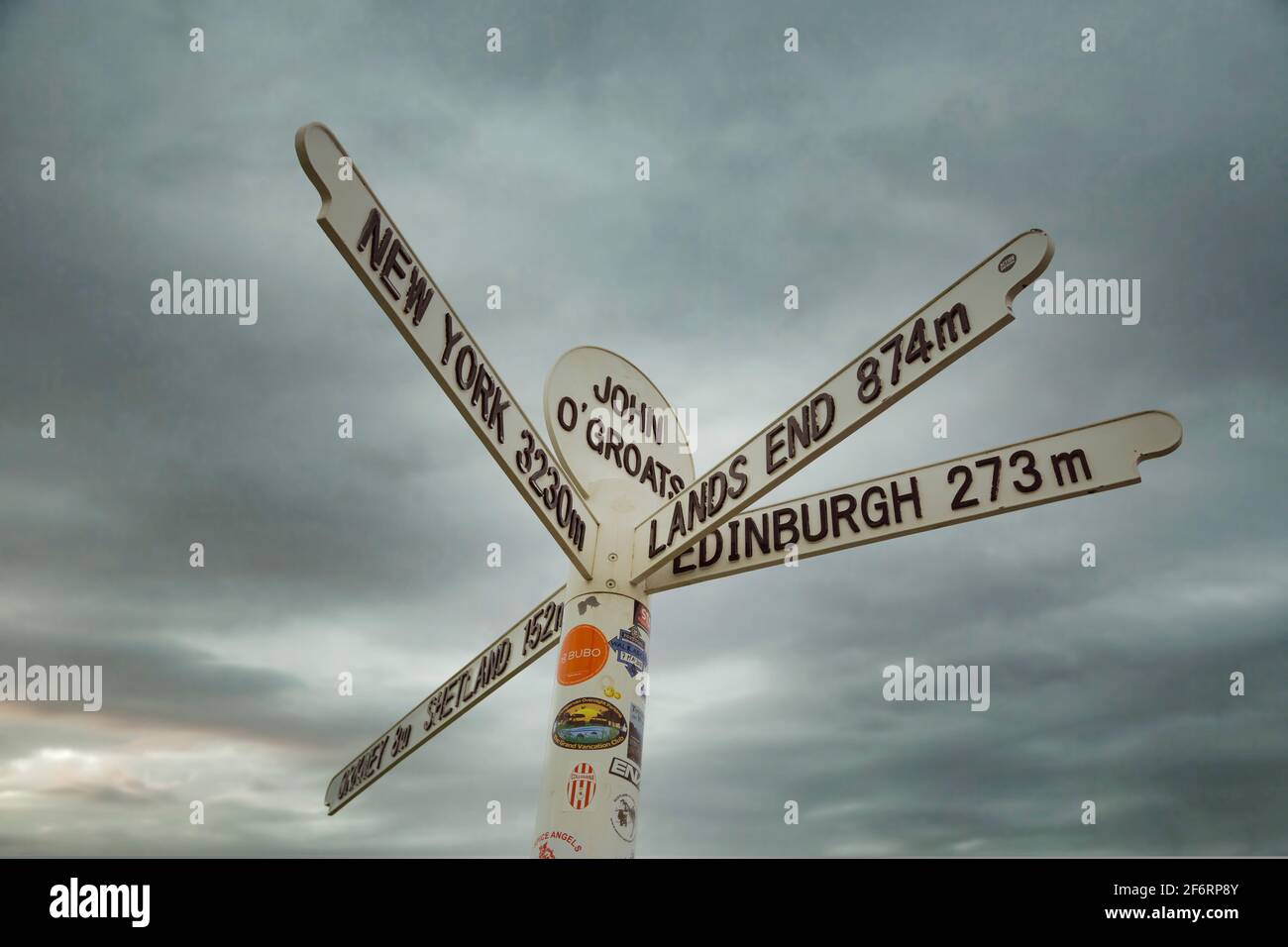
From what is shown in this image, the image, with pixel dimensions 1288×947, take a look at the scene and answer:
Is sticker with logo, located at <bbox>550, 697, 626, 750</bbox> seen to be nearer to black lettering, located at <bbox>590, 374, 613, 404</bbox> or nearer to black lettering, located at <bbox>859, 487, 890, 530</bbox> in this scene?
black lettering, located at <bbox>859, 487, 890, 530</bbox>

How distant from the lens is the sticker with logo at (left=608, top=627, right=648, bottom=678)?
6648 millimetres

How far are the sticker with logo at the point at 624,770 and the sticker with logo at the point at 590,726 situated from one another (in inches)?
4.6

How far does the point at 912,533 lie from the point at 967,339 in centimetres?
140

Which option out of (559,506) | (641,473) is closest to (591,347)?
(641,473)

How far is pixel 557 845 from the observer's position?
607 centimetres

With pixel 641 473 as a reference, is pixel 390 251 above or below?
above

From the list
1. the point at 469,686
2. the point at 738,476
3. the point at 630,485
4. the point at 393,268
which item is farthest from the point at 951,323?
the point at 469,686

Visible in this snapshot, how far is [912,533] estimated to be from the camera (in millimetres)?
6254

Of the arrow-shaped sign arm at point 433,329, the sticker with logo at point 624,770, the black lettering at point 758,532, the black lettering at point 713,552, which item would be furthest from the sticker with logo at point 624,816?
the black lettering at point 758,532

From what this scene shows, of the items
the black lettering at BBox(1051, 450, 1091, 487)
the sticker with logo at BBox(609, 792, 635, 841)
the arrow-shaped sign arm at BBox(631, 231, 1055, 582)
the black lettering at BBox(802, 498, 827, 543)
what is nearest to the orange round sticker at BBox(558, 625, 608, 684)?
the arrow-shaped sign arm at BBox(631, 231, 1055, 582)

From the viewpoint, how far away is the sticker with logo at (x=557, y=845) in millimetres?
6008

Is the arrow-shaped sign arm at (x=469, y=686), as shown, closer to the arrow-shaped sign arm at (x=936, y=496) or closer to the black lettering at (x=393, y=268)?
the arrow-shaped sign arm at (x=936, y=496)

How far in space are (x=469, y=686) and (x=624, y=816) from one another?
2.22 m
